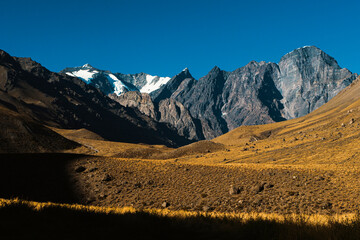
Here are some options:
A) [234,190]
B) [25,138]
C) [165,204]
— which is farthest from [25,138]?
[234,190]

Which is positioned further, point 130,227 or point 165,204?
→ point 165,204

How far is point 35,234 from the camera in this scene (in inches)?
251

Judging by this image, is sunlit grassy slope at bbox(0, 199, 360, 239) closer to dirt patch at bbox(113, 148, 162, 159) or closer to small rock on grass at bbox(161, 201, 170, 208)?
small rock on grass at bbox(161, 201, 170, 208)

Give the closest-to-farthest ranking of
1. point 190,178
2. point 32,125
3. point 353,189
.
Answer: point 353,189
point 190,178
point 32,125

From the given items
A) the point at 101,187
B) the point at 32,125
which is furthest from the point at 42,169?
the point at 32,125

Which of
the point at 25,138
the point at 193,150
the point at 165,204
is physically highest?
the point at 193,150

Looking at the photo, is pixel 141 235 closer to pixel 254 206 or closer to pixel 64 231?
pixel 64 231

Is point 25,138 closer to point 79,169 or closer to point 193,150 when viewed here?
point 79,169

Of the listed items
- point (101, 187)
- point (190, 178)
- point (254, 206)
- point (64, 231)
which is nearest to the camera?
point (64, 231)

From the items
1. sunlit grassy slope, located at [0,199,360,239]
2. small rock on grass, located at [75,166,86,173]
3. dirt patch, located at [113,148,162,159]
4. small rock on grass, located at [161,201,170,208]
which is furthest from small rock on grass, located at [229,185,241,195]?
dirt patch, located at [113,148,162,159]

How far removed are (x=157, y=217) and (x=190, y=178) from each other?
31546mm

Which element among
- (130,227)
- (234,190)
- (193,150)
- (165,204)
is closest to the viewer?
(130,227)

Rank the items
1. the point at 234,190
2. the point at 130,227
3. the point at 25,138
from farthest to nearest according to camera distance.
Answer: the point at 25,138 → the point at 234,190 → the point at 130,227

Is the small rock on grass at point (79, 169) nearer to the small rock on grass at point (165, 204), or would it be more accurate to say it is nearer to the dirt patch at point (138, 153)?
the small rock on grass at point (165, 204)
